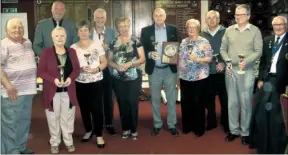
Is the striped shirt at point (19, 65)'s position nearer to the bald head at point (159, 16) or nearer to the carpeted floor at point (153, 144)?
the carpeted floor at point (153, 144)

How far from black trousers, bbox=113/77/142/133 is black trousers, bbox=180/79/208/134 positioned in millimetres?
541

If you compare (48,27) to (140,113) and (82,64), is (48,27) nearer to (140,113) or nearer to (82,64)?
(82,64)

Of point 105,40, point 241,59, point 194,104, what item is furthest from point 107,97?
point 241,59

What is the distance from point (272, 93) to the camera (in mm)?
3338

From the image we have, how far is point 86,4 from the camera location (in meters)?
7.42

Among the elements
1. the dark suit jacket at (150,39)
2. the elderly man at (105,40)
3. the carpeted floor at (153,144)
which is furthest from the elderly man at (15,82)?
the dark suit jacket at (150,39)

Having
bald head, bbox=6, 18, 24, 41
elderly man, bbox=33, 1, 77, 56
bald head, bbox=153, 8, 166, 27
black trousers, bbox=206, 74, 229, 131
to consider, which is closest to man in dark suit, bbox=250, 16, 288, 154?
black trousers, bbox=206, 74, 229, 131

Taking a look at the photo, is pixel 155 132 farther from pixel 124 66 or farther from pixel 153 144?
pixel 124 66

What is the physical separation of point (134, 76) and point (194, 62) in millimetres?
674

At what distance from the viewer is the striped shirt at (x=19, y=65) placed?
3289mm

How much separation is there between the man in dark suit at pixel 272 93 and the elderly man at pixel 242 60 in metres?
0.18

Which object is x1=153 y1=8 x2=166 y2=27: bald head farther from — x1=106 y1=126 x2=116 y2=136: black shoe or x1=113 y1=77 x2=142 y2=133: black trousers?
x1=106 y1=126 x2=116 y2=136: black shoe

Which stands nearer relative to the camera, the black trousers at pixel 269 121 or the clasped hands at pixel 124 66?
the black trousers at pixel 269 121

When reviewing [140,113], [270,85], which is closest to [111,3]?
[140,113]
